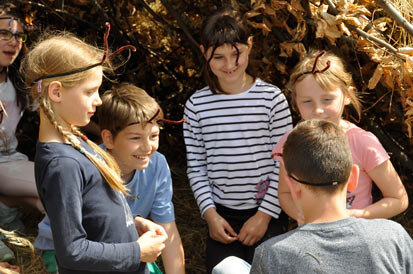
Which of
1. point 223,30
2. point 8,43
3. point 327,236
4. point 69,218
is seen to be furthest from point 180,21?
point 327,236

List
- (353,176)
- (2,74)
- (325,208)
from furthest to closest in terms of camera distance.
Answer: (2,74) < (353,176) < (325,208)

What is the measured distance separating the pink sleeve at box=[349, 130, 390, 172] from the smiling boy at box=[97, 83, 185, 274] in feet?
2.87

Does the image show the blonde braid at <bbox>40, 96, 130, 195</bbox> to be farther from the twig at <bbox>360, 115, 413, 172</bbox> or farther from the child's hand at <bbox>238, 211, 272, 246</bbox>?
the twig at <bbox>360, 115, 413, 172</bbox>

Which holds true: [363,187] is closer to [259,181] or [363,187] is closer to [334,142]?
[259,181]

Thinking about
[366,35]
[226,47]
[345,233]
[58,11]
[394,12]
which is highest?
[394,12]

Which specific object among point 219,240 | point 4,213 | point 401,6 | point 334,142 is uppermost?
point 401,6

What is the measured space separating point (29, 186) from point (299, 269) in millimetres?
2228

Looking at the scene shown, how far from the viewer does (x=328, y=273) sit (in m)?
1.62

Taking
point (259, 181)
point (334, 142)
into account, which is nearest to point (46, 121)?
point (334, 142)

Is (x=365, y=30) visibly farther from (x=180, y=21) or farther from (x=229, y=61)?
(x=180, y=21)

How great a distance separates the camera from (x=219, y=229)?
2885 mm

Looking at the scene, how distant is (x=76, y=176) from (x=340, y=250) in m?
0.90

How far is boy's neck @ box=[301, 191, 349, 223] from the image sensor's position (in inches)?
68.6

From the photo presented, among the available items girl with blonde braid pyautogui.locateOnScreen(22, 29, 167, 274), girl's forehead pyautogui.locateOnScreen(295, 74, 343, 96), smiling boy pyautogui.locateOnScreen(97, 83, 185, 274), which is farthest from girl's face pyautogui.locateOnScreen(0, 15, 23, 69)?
girl's forehead pyautogui.locateOnScreen(295, 74, 343, 96)
